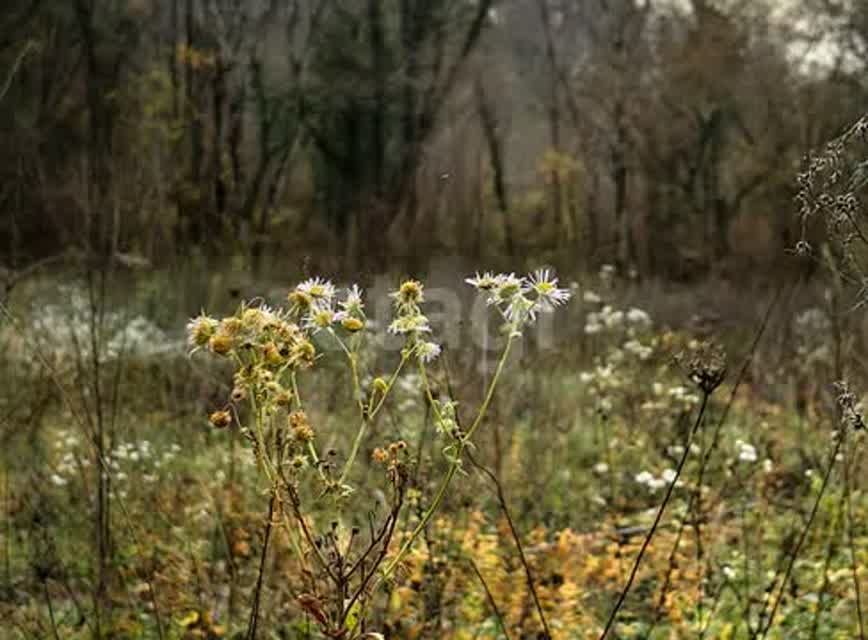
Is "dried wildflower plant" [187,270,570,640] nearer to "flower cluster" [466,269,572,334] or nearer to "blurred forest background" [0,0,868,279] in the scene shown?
"flower cluster" [466,269,572,334]

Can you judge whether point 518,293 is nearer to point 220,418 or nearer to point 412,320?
point 412,320

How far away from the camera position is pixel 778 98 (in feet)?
59.7

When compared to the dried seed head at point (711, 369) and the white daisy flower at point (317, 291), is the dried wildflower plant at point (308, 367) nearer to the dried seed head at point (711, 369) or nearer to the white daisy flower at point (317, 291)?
the white daisy flower at point (317, 291)

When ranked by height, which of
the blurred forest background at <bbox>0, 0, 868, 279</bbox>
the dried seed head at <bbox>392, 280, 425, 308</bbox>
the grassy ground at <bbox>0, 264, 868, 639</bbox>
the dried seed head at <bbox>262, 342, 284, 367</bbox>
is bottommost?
the grassy ground at <bbox>0, 264, 868, 639</bbox>

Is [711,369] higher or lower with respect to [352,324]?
lower

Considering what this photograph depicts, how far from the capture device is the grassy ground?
3.26 m

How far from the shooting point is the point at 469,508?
452 cm

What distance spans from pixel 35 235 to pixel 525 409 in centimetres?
1200

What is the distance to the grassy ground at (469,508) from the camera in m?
3.26

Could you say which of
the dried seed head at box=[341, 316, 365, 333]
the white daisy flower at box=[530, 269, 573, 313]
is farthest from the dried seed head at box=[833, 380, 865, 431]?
the dried seed head at box=[341, 316, 365, 333]

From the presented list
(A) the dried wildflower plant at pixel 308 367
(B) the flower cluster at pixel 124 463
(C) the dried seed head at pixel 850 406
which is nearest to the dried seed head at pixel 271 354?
(A) the dried wildflower plant at pixel 308 367

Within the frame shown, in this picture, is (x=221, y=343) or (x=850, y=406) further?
(x=850, y=406)

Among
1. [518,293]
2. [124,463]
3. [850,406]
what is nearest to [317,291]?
[518,293]

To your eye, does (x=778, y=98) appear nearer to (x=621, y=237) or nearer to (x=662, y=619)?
(x=621, y=237)
